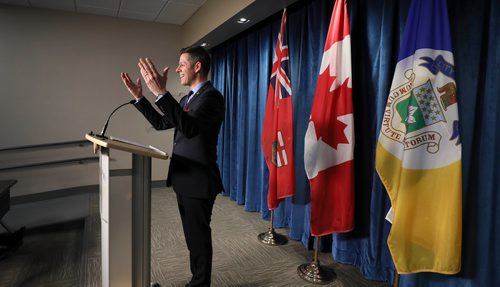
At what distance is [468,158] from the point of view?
5.03 ft

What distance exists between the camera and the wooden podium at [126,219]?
3.92 feet

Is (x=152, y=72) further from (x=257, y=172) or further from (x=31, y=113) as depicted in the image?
(x=31, y=113)

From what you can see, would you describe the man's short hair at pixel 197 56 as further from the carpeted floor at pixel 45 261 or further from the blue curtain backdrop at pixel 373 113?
the carpeted floor at pixel 45 261

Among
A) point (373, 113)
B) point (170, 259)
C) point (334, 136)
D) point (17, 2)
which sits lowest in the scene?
point (170, 259)

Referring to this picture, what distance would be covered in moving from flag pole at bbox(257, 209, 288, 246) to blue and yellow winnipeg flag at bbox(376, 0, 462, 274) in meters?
1.20

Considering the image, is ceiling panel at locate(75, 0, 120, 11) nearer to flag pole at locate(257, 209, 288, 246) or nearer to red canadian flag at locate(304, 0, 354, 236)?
red canadian flag at locate(304, 0, 354, 236)

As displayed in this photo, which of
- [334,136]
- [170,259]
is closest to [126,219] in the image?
[170,259]

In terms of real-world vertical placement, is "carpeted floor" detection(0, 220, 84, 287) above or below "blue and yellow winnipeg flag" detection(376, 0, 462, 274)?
below

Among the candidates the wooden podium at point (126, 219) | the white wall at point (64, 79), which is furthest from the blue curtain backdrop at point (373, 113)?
the white wall at point (64, 79)

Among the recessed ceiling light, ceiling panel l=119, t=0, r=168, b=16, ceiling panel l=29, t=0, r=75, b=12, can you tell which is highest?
ceiling panel l=119, t=0, r=168, b=16

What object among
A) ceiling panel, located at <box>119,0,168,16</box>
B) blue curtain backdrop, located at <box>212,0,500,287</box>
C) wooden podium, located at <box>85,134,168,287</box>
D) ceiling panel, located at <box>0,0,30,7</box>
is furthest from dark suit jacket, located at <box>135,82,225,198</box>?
ceiling panel, located at <box>0,0,30,7</box>

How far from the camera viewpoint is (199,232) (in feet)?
5.14

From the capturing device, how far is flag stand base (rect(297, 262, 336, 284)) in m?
2.04

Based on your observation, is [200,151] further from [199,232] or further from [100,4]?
[100,4]
